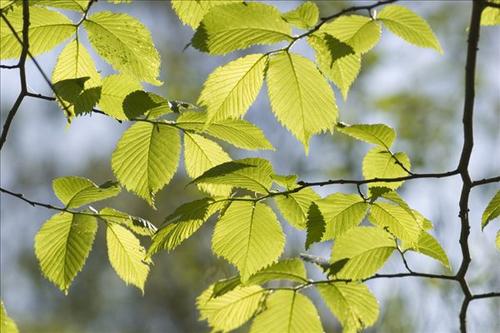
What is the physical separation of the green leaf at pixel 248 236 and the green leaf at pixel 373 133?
150mm

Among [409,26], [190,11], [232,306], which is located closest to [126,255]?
[232,306]

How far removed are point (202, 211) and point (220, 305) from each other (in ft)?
0.70

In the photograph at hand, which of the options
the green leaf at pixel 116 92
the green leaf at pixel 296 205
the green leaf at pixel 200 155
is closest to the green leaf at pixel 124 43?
the green leaf at pixel 116 92

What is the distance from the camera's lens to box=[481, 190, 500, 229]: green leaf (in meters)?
1.05

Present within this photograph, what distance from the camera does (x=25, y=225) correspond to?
1239 cm

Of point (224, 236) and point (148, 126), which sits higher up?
point (148, 126)

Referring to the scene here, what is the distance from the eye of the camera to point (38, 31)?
1.09 meters

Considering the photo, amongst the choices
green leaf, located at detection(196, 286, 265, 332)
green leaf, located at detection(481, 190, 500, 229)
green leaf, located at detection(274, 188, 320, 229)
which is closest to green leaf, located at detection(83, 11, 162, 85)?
green leaf, located at detection(274, 188, 320, 229)

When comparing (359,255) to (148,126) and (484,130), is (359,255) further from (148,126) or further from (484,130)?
(484,130)

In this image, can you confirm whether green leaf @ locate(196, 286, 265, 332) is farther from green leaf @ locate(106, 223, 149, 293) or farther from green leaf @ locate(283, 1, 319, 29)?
green leaf @ locate(283, 1, 319, 29)

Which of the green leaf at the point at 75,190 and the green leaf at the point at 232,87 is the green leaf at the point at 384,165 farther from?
the green leaf at the point at 75,190

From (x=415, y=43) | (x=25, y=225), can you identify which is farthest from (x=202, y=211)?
(x=25, y=225)

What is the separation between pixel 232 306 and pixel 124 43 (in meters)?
0.41

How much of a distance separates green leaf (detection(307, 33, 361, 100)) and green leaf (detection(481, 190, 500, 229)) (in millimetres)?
243
